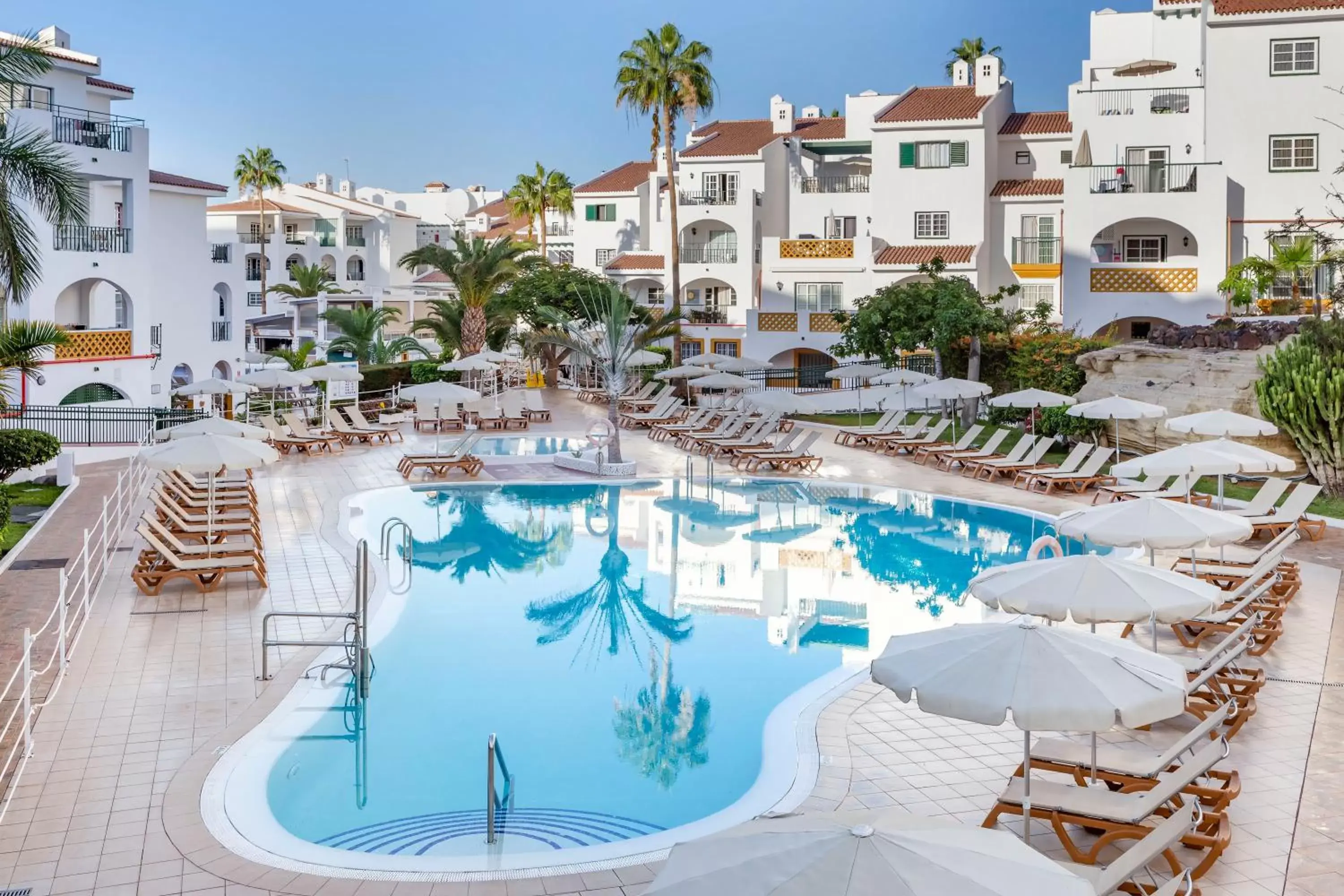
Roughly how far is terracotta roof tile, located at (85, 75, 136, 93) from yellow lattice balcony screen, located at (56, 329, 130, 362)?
7.52 meters

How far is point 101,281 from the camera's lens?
3822cm

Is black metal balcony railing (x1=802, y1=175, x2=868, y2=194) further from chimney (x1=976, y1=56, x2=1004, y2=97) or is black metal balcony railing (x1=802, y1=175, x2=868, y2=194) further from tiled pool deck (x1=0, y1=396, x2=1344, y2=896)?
tiled pool deck (x1=0, y1=396, x2=1344, y2=896)

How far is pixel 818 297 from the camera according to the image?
4844cm

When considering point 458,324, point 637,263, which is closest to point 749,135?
point 637,263

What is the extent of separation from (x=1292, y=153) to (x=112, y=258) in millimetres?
33706

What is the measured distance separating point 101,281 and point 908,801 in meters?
35.9

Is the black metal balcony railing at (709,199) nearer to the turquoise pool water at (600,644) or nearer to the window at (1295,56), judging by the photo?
the window at (1295,56)

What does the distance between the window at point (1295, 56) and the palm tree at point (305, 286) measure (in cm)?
4879

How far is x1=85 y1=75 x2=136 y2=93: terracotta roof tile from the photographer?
36091 millimetres

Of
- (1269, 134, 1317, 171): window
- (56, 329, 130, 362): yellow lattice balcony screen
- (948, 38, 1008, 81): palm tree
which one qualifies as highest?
(948, 38, 1008, 81): palm tree

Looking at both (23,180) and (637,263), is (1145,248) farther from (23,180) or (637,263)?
(23,180)

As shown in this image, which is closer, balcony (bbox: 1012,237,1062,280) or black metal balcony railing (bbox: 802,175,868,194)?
balcony (bbox: 1012,237,1062,280)

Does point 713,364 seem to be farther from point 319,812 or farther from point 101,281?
point 319,812

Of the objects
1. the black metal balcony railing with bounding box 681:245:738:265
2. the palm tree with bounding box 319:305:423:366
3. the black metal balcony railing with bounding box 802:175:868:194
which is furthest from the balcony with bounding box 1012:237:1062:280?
Answer: the palm tree with bounding box 319:305:423:366
